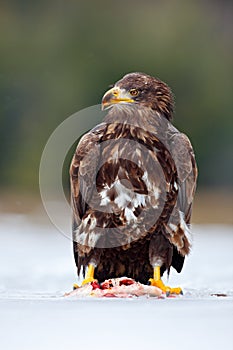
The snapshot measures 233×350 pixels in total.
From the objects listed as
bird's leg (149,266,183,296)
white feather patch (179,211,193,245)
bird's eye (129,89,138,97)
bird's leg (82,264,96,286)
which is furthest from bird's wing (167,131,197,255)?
bird's leg (82,264,96,286)

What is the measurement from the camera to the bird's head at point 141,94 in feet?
18.1

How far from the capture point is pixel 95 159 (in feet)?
17.6

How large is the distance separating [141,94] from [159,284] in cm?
104

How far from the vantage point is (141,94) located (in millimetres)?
5582

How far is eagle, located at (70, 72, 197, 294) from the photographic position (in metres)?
5.34

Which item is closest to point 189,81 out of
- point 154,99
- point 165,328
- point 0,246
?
point 0,246

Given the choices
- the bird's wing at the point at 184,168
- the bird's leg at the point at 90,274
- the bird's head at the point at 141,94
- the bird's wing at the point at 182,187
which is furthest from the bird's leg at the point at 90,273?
the bird's head at the point at 141,94

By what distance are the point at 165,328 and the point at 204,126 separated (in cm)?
1017

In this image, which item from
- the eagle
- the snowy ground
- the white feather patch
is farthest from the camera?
the white feather patch

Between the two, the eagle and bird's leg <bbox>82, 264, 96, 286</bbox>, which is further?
bird's leg <bbox>82, 264, 96, 286</bbox>

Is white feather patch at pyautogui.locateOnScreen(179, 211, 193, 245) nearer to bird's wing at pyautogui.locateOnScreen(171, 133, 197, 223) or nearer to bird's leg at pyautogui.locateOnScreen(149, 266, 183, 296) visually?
bird's wing at pyautogui.locateOnScreen(171, 133, 197, 223)

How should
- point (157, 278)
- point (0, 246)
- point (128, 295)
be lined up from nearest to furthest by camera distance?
point (128, 295), point (157, 278), point (0, 246)

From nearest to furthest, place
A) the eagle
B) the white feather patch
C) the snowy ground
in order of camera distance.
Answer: the snowy ground, the eagle, the white feather patch

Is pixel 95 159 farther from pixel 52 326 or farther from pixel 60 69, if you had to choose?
pixel 60 69
